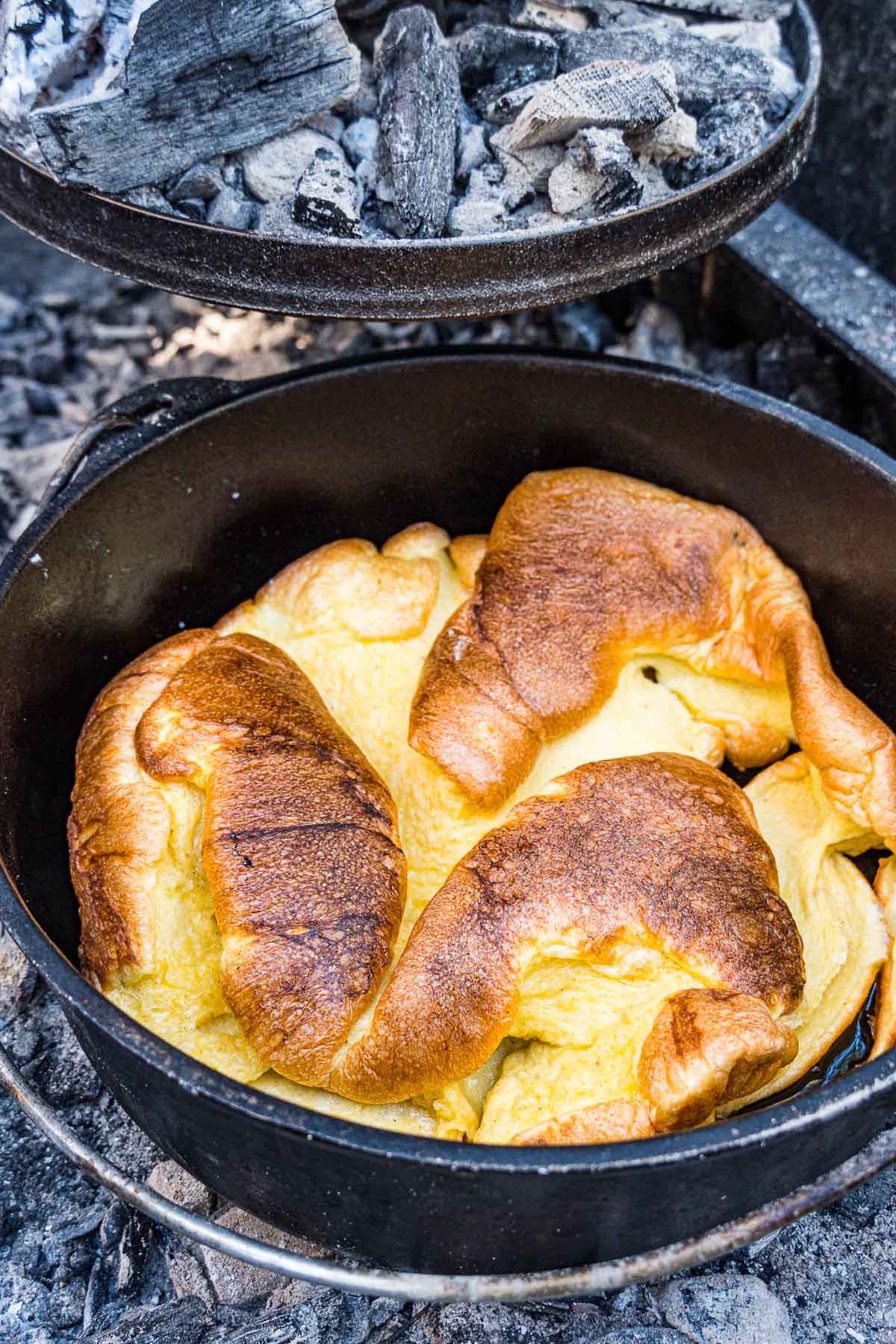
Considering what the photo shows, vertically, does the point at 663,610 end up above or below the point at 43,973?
below

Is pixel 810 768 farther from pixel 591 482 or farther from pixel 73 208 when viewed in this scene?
pixel 73 208

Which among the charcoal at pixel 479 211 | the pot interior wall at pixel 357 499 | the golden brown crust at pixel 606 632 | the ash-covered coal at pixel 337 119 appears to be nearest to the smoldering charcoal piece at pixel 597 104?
the ash-covered coal at pixel 337 119

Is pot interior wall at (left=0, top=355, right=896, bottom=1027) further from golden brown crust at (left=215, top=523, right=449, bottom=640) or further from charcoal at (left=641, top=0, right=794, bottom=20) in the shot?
charcoal at (left=641, top=0, right=794, bottom=20)

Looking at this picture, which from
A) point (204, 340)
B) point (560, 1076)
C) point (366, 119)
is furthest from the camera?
point (204, 340)

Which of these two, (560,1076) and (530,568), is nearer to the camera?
(560,1076)

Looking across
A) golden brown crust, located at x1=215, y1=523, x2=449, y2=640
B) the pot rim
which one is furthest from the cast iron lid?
the pot rim

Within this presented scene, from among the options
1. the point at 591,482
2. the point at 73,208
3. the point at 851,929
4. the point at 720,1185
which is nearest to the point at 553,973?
the point at 720,1185
